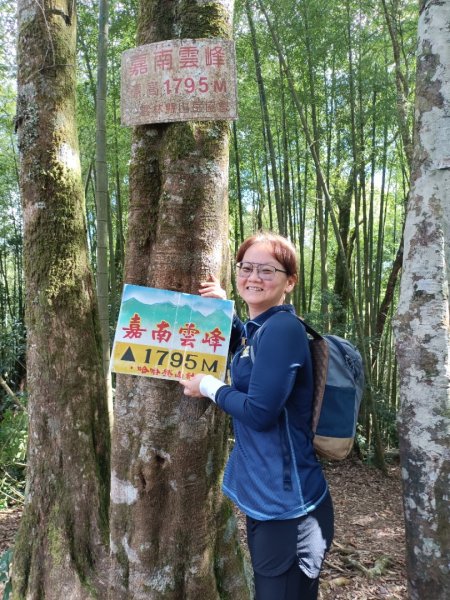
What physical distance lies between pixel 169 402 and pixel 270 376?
424mm

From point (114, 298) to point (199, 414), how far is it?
6.32 m

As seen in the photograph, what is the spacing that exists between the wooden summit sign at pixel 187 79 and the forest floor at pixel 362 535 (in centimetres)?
267

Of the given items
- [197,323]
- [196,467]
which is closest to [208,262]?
[197,323]

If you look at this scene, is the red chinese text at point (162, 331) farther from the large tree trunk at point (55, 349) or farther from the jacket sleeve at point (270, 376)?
the large tree trunk at point (55, 349)

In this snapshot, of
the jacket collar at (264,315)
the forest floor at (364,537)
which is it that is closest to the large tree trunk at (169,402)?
the jacket collar at (264,315)

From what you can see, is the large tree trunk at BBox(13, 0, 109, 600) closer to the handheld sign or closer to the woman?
the handheld sign

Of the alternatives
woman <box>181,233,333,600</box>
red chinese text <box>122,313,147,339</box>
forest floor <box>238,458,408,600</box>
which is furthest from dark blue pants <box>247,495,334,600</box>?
forest floor <box>238,458,408,600</box>

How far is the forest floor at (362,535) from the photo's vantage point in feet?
9.51

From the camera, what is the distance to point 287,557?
4.52ft

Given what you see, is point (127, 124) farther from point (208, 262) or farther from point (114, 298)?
point (114, 298)

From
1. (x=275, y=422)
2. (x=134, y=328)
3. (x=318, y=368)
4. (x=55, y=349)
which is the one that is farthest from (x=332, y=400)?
(x=55, y=349)

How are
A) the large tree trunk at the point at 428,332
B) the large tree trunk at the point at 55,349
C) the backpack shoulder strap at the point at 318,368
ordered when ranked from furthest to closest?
the large tree trunk at the point at 55,349 → the large tree trunk at the point at 428,332 → the backpack shoulder strap at the point at 318,368

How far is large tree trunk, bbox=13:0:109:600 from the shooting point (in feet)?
7.36

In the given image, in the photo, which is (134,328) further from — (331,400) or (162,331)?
(331,400)
